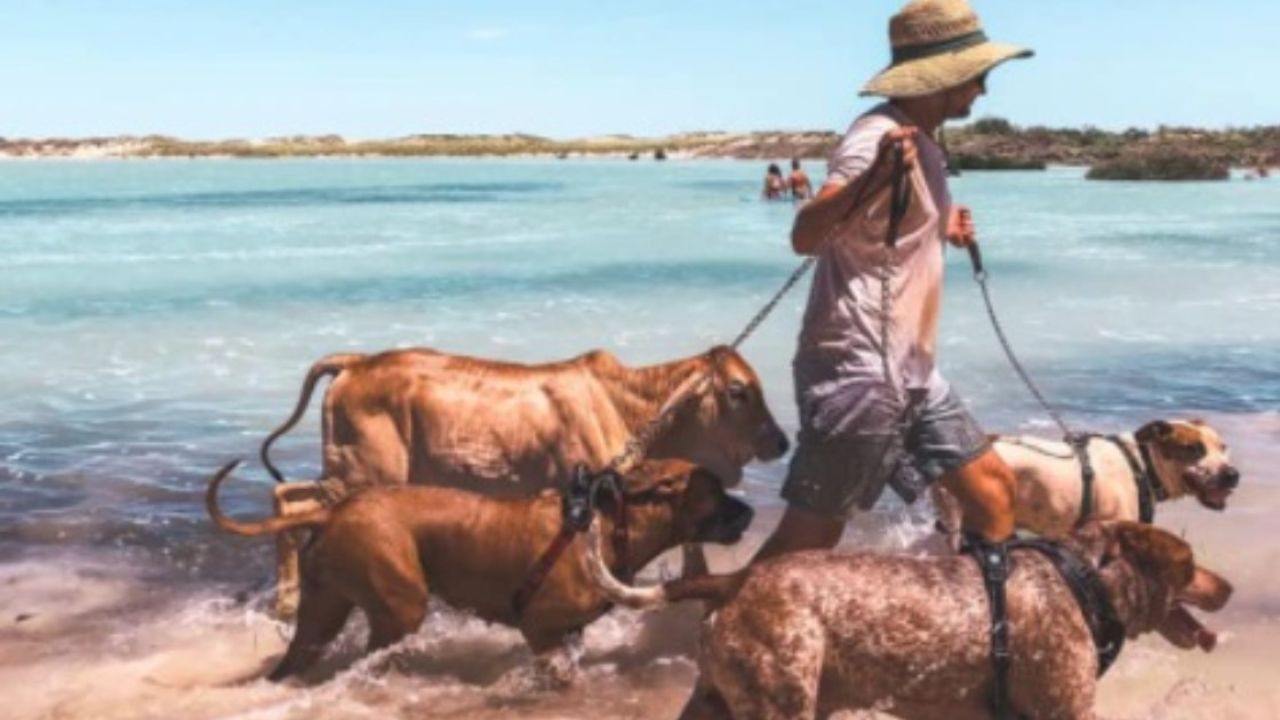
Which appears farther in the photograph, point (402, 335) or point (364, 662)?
point (402, 335)

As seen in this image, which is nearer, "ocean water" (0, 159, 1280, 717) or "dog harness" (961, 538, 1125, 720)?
"dog harness" (961, 538, 1125, 720)

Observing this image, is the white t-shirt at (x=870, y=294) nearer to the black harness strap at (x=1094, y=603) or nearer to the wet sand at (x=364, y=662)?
the black harness strap at (x=1094, y=603)

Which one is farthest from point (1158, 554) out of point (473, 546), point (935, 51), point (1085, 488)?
point (1085, 488)

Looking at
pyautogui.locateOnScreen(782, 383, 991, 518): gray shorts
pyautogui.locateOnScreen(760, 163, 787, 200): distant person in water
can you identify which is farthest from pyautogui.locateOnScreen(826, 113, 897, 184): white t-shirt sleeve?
pyautogui.locateOnScreen(760, 163, 787, 200): distant person in water

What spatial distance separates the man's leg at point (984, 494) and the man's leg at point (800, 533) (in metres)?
0.54

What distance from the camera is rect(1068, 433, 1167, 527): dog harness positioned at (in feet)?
29.2

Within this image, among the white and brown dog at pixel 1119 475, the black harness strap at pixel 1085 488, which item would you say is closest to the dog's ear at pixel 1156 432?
the white and brown dog at pixel 1119 475

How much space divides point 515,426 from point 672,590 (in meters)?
2.79

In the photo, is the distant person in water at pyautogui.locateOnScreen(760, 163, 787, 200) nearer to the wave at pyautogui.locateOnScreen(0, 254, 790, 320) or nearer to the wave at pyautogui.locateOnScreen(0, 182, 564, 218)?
the wave at pyautogui.locateOnScreen(0, 182, 564, 218)

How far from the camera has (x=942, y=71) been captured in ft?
20.0

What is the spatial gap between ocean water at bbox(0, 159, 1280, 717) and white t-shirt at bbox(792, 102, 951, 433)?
199 centimetres

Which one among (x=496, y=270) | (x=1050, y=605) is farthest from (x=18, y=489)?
(x=496, y=270)

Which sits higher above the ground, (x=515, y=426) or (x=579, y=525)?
(x=515, y=426)

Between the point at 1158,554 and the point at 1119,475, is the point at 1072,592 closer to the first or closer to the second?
the point at 1158,554
